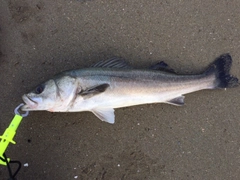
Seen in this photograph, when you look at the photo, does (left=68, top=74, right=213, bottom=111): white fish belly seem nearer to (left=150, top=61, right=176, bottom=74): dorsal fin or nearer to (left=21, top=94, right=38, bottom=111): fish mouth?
(left=150, top=61, right=176, bottom=74): dorsal fin

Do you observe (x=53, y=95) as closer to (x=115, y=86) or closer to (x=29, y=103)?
(x=29, y=103)

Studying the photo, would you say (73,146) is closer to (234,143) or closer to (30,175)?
(30,175)

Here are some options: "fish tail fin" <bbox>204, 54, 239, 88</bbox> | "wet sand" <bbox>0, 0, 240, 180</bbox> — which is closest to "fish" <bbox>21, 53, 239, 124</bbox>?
"fish tail fin" <bbox>204, 54, 239, 88</bbox>

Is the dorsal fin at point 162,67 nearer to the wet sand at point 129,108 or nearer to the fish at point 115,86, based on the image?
the fish at point 115,86

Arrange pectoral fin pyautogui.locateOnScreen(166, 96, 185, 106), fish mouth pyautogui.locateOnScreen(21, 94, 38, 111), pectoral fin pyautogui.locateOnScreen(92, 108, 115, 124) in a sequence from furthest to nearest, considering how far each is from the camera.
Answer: pectoral fin pyautogui.locateOnScreen(166, 96, 185, 106) < pectoral fin pyautogui.locateOnScreen(92, 108, 115, 124) < fish mouth pyautogui.locateOnScreen(21, 94, 38, 111)

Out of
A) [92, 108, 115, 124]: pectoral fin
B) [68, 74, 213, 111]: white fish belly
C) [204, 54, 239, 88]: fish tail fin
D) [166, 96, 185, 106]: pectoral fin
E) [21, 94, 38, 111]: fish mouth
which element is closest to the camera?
[21, 94, 38, 111]: fish mouth

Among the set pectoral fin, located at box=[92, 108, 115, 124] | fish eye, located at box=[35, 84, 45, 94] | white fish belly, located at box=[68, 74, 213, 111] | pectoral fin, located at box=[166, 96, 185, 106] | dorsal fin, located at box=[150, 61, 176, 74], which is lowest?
pectoral fin, located at box=[166, 96, 185, 106]

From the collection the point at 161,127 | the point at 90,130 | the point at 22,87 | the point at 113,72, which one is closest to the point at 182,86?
the point at 161,127

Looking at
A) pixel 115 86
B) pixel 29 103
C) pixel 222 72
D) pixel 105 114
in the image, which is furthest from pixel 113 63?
pixel 222 72
